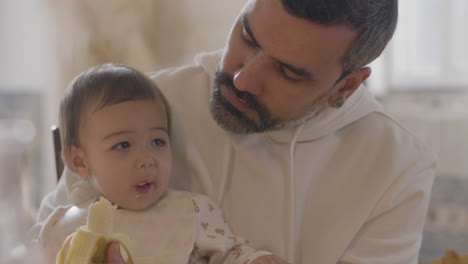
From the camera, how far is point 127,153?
5.19 ft

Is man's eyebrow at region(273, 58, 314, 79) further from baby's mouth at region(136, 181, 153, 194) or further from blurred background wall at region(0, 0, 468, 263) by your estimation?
blurred background wall at region(0, 0, 468, 263)

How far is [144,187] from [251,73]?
405mm

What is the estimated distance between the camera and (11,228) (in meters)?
3.88

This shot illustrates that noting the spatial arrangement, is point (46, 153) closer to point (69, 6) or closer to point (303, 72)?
point (69, 6)

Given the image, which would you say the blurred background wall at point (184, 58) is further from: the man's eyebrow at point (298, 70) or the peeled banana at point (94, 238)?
the peeled banana at point (94, 238)

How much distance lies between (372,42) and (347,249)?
575mm

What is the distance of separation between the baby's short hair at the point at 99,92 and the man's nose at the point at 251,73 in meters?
0.22

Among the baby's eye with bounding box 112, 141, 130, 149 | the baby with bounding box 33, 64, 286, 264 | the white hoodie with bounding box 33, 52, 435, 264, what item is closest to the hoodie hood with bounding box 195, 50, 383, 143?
the white hoodie with bounding box 33, 52, 435, 264

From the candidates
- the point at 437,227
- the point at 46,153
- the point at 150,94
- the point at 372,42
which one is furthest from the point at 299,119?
the point at 46,153

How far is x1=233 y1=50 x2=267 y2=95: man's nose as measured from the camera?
1657 mm

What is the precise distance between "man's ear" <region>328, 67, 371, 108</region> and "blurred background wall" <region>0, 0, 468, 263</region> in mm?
1953

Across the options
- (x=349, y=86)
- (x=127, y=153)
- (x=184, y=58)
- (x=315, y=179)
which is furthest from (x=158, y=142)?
(x=184, y=58)

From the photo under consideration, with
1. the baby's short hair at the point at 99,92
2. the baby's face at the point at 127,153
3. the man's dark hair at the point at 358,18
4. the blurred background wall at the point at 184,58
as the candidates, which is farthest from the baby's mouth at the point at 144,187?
the blurred background wall at the point at 184,58

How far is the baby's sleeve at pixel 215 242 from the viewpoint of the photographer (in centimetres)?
160
